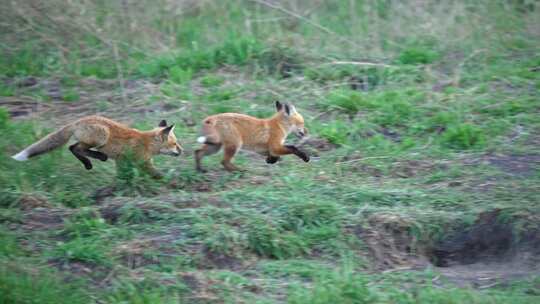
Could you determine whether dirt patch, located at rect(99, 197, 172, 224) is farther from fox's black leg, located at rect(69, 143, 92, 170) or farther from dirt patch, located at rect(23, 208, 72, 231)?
fox's black leg, located at rect(69, 143, 92, 170)

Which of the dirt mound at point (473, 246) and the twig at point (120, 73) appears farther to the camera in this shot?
the twig at point (120, 73)

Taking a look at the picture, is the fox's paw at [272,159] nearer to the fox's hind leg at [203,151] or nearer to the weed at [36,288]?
the fox's hind leg at [203,151]

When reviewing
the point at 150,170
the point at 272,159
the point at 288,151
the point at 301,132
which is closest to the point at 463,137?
the point at 301,132

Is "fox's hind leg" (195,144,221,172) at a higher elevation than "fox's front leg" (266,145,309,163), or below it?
higher

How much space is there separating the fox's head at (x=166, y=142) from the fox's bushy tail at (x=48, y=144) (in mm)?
783

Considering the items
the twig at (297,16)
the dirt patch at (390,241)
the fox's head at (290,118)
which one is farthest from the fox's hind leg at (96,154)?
the twig at (297,16)

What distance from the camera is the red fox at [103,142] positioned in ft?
26.5

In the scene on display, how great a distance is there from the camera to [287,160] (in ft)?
30.0

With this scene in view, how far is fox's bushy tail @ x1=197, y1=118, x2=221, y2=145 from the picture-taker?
8383 millimetres

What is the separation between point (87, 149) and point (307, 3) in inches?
242

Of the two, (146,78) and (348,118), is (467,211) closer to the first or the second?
(348,118)

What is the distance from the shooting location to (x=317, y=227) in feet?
24.2

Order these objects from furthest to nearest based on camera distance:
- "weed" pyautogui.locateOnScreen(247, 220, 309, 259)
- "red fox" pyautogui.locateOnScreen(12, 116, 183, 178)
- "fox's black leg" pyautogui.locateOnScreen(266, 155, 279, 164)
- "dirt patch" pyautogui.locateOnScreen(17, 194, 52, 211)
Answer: "fox's black leg" pyautogui.locateOnScreen(266, 155, 279, 164) → "red fox" pyautogui.locateOnScreen(12, 116, 183, 178) → "dirt patch" pyautogui.locateOnScreen(17, 194, 52, 211) → "weed" pyautogui.locateOnScreen(247, 220, 309, 259)

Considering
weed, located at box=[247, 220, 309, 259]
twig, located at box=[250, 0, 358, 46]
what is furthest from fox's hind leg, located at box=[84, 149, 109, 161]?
twig, located at box=[250, 0, 358, 46]
